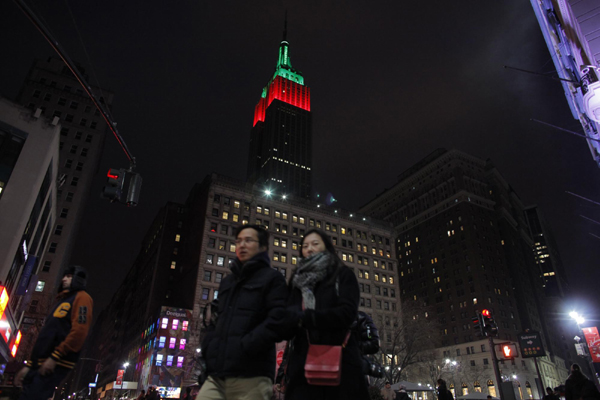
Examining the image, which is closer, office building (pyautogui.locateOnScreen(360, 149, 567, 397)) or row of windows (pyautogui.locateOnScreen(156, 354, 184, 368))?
row of windows (pyautogui.locateOnScreen(156, 354, 184, 368))

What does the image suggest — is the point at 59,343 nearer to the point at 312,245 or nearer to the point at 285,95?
the point at 312,245

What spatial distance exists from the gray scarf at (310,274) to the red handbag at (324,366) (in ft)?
1.62

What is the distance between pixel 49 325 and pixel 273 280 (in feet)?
10.2

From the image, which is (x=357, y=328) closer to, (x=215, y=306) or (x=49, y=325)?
(x=215, y=306)

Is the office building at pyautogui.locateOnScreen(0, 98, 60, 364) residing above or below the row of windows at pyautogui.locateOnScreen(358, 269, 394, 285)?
below

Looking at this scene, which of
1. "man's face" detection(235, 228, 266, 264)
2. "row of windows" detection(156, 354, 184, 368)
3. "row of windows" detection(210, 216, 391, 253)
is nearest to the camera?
"man's face" detection(235, 228, 266, 264)

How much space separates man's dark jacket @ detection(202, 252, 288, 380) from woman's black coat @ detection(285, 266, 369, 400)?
0.21m

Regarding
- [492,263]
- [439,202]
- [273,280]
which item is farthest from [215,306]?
[439,202]

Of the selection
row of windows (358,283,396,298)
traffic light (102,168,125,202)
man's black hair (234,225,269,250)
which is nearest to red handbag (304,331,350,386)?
man's black hair (234,225,269,250)

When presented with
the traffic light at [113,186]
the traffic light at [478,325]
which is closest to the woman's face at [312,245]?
the traffic light at [113,186]

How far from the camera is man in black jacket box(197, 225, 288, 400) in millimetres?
3252

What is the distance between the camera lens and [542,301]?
108062 mm

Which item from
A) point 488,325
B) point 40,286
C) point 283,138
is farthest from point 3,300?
point 283,138

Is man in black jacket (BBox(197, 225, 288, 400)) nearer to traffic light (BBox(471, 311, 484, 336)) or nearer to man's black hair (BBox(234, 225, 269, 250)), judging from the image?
man's black hair (BBox(234, 225, 269, 250))
